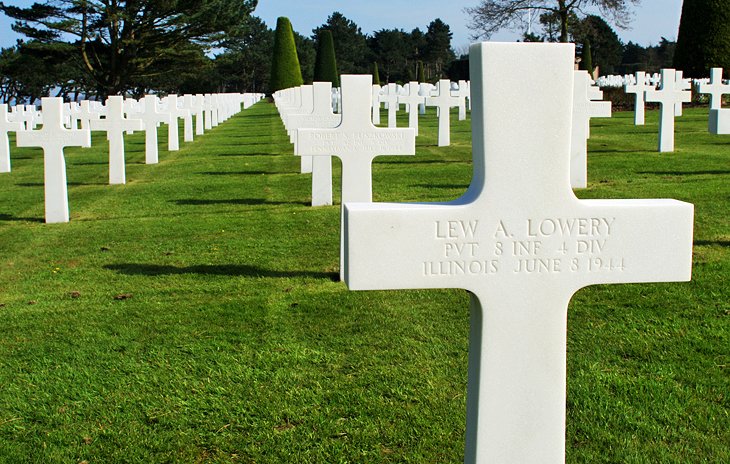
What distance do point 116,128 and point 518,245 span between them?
1103cm

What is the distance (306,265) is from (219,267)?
0.68 meters

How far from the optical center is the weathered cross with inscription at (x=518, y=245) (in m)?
2.50

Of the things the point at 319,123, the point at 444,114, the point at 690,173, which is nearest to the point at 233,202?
the point at 319,123

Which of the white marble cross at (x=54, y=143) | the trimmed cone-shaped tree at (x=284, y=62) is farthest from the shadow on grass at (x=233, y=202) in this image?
the trimmed cone-shaped tree at (x=284, y=62)

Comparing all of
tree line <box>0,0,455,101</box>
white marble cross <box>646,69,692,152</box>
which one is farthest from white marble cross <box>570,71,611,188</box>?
tree line <box>0,0,455,101</box>

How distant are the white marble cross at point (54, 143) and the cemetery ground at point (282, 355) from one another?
Result: 1.87ft

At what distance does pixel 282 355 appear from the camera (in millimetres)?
4645

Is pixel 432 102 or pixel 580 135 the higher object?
pixel 432 102

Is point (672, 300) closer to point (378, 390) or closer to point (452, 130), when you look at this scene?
point (378, 390)

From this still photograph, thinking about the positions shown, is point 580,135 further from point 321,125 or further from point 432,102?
point 432,102

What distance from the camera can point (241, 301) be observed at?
5832 millimetres

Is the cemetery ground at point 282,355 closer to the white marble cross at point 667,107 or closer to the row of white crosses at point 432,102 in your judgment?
the row of white crosses at point 432,102

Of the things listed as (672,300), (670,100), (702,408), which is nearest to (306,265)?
(672,300)

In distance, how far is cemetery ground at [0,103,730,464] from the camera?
11.9 ft
